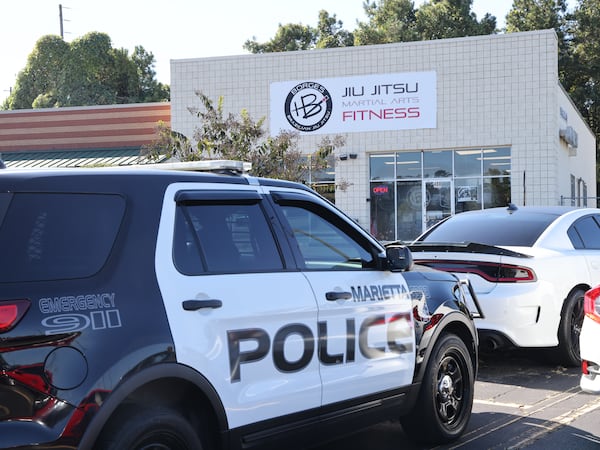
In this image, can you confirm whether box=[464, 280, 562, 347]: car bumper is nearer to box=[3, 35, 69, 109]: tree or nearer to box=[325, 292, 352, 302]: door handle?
box=[325, 292, 352, 302]: door handle

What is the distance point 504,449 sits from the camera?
5.33 m

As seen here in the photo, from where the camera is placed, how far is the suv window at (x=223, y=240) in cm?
385

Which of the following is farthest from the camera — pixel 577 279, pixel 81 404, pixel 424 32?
pixel 424 32

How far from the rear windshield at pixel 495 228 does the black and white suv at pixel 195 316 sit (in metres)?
3.19

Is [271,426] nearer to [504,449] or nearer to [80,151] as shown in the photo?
[504,449]

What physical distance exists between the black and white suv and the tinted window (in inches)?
152

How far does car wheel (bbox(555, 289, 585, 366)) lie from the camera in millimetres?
7781

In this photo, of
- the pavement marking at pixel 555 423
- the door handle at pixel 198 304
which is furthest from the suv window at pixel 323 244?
the pavement marking at pixel 555 423

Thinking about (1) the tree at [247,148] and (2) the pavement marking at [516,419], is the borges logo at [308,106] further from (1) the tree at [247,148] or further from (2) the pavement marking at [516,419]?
(2) the pavement marking at [516,419]

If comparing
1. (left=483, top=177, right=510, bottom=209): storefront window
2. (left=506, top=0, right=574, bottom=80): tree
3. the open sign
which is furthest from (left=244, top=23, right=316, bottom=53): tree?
(left=483, top=177, right=510, bottom=209): storefront window

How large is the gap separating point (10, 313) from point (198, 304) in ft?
2.99

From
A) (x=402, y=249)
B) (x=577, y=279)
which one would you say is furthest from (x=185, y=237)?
(x=577, y=279)

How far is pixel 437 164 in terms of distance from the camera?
2564 cm

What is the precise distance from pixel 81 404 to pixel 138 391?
0.38 metres
